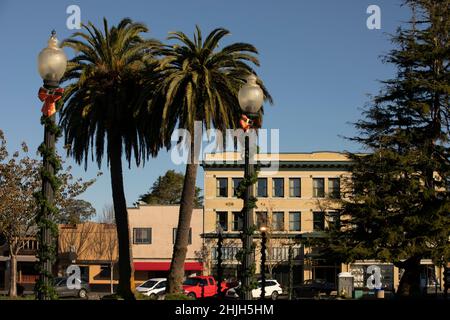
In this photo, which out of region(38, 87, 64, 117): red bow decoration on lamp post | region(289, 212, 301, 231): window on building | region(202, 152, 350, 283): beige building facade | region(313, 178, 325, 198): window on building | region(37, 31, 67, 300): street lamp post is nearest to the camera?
region(37, 31, 67, 300): street lamp post

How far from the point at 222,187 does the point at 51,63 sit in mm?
67751

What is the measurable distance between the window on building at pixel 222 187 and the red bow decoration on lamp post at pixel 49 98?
6651cm

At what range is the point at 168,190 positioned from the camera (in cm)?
12775

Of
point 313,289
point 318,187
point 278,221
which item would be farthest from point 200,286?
point 318,187

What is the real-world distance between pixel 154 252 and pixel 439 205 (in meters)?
41.2

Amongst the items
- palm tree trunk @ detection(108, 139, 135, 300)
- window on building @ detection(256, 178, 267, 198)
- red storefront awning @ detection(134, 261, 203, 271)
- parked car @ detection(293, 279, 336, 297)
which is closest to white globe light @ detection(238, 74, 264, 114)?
palm tree trunk @ detection(108, 139, 135, 300)

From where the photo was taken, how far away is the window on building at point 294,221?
268 feet

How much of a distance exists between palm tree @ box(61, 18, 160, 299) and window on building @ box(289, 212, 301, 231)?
42.6 m

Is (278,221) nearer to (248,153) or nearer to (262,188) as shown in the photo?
(262,188)

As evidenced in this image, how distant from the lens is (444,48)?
48594 millimetres

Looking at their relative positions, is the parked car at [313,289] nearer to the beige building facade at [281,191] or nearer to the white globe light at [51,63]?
the beige building facade at [281,191]

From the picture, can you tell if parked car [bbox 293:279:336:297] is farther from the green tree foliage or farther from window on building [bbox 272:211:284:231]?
the green tree foliage

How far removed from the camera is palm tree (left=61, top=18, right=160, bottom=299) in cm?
4016

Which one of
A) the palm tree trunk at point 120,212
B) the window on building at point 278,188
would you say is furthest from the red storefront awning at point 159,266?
the palm tree trunk at point 120,212
